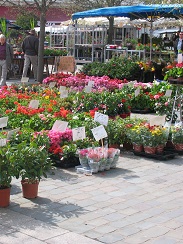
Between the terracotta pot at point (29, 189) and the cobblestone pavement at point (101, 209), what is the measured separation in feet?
0.24

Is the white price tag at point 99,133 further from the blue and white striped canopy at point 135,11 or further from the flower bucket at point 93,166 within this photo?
the blue and white striped canopy at point 135,11

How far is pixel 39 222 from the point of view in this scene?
5254 millimetres

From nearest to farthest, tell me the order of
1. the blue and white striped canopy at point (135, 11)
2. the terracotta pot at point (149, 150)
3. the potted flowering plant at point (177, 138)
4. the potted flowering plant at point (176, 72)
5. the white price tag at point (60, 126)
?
the white price tag at point (60, 126), the terracotta pot at point (149, 150), the potted flowering plant at point (177, 138), the potted flowering plant at point (176, 72), the blue and white striped canopy at point (135, 11)

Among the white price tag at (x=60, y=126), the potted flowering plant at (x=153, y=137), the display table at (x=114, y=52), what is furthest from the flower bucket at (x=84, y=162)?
the display table at (x=114, y=52)

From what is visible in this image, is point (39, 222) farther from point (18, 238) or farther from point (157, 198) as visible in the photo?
point (157, 198)

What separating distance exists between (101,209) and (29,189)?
2.83 feet

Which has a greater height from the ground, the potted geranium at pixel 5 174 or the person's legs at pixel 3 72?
the person's legs at pixel 3 72

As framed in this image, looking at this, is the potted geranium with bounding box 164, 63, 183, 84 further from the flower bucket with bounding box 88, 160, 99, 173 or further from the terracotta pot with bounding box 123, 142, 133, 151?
the flower bucket with bounding box 88, 160, 99, 173

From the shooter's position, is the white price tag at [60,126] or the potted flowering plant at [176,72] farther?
the potted flowering plant at [176,72]

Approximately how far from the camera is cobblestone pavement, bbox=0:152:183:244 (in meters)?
4.95

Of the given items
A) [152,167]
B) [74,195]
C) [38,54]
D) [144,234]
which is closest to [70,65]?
[38,54]

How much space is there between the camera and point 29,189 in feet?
19.6


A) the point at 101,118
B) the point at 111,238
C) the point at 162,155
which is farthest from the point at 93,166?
the point at 111,238

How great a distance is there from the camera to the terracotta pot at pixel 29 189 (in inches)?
235
